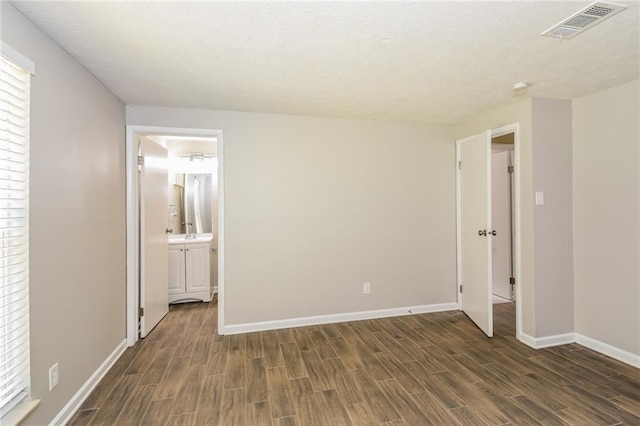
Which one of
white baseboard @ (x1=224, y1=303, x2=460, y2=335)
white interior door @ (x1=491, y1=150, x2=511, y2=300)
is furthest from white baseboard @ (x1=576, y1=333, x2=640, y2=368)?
white interior door @ (x1=491, y1=150, x2=511, y2=300)

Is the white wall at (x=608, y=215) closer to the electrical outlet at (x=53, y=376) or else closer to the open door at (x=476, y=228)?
the open door at (x=476, y=228)

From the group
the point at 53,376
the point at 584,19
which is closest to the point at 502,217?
the point at 584,19

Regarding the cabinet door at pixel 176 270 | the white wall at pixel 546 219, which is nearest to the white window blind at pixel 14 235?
the cabinet door at pixel 176 270

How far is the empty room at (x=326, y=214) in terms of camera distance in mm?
1628

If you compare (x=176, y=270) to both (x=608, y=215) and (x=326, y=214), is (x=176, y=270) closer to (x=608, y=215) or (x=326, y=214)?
(x=326, y=214)

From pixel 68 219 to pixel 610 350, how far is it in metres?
4.34

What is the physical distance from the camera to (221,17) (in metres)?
1.59

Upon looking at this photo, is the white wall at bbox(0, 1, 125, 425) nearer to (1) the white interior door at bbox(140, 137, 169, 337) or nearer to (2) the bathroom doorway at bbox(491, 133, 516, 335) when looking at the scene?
(1) the white interior door at bbox(140, 137, 169, 337)

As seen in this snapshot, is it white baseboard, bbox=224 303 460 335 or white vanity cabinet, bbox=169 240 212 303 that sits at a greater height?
white vanity cabinet, bbox=169 240 212 303

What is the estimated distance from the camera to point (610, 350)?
2.63 meters

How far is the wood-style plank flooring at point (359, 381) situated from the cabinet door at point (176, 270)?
105 cm

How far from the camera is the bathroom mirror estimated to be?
15.5ft

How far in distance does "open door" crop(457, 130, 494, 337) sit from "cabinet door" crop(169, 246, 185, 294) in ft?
12.2

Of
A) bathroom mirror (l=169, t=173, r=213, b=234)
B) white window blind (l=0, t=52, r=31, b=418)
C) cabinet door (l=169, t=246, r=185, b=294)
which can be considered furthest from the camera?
bathroom mirror (l=169, t=173, r=213, b=234)
